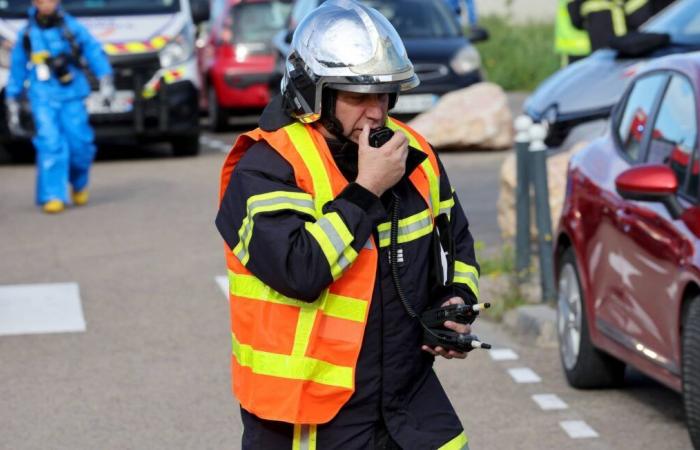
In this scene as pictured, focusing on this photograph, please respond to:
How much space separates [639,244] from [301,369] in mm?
3394

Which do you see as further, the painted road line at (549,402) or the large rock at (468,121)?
the large rock at (468,121)

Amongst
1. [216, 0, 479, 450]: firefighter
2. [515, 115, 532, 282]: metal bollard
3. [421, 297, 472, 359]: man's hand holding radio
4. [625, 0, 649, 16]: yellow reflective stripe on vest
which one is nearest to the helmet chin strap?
[216, 0, 479, 450]: firefighter

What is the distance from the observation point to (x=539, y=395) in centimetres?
818

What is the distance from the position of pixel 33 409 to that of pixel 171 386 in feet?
2.39

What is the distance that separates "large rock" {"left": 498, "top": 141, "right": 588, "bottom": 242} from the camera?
12016 mm

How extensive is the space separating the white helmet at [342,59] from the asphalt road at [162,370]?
3.17 metres

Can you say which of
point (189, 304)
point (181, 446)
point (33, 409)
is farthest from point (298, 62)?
point (189, 304)

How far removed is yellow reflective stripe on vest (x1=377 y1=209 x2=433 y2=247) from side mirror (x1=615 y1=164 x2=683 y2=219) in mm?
2751

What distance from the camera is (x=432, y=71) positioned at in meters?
21.0

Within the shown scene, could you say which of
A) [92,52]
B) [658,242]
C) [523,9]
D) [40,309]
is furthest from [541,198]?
[523,9]

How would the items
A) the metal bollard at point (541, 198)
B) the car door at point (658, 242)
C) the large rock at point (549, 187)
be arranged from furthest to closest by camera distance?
the large rock at point (549, 187) < the metal bollard at point (541, 198) < the car door at point (658, 242)

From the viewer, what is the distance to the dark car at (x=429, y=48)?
68.8 feet

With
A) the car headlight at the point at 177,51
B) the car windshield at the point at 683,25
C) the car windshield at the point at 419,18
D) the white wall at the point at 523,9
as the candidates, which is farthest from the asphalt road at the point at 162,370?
the white wall at the point at 523,9

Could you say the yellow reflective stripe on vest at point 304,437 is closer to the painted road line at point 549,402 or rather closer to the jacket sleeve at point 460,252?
the jacket sleeve at point 460,252
